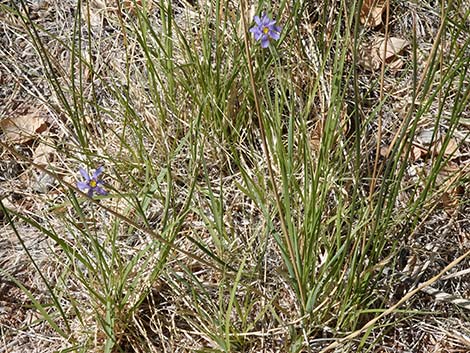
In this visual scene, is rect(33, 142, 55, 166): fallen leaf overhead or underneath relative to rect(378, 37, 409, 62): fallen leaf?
underneath

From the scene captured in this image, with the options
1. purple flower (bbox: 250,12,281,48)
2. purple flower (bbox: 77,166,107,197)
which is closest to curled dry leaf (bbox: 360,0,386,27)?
purple flower (bbox: 250,12,281,48)

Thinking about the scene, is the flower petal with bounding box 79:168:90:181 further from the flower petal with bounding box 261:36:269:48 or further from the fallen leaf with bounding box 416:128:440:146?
the fallen leaf with bounding box 416:128:440:146

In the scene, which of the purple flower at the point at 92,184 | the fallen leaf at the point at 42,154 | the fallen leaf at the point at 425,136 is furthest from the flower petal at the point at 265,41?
the fallen leaf at the point at 42,154

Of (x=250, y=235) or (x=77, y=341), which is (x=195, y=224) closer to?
(x=250, y=235)

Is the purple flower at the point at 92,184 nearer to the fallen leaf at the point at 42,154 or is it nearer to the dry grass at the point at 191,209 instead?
the dry grass at the point at 191,209

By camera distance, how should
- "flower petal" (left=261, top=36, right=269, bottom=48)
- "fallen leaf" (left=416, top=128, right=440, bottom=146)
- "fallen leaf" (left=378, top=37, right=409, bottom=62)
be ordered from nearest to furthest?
"flower petal" (left=261, top=36, right=269, bottom=48)
"fallen leaf" (left=416, top=128, right=440, bottom=146)
"fallen leaf" (left=378, top=37, right=409, bottom=62)

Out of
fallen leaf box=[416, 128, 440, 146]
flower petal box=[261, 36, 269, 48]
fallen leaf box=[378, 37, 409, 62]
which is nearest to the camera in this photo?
flower petal box=[261, 36, 269, 48]

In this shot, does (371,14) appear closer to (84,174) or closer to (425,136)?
(425,136)

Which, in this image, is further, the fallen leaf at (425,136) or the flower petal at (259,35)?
the fallen leaf at (425,136)
